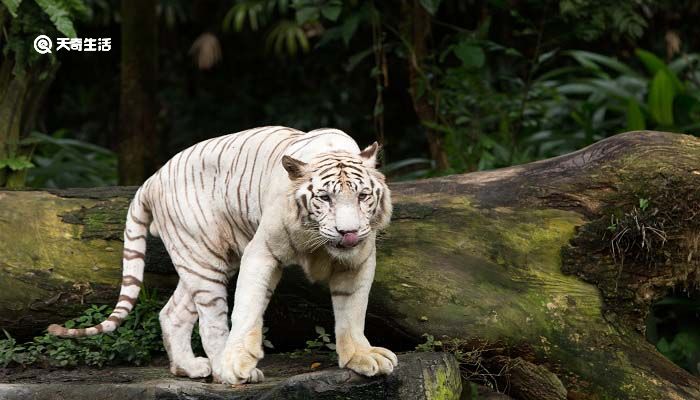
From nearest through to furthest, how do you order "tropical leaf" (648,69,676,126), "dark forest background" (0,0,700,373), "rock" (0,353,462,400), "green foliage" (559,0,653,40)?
"rock" (0,353,462,400), "dark forest background" (0,0,700,373), "green foliage" (559,0,653,40), "tropical leaf" (648,69,676,126)

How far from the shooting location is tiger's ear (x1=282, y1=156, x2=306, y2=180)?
3844mm

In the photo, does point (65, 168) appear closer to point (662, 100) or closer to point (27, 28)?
point (27, 28)

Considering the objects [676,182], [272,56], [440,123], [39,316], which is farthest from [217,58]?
[676,182]

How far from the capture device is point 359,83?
13.2 m

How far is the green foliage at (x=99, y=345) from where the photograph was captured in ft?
16.1

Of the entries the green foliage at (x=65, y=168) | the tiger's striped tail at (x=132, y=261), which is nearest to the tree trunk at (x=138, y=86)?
the green foliage at (x=65, y=168)

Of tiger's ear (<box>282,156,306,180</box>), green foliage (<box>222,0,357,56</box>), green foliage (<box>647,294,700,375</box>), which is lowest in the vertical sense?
green foliage (<box>647,294,700,375</box>)

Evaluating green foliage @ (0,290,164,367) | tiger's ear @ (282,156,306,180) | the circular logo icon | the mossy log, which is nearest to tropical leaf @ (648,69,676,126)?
the mossy log

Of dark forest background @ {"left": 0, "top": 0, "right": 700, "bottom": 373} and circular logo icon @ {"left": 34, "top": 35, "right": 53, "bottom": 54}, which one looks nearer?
circular logo icon @ {"left": 34, "top": 35, "right": 53, "bottom": 54}

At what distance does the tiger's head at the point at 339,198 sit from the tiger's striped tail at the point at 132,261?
126cm

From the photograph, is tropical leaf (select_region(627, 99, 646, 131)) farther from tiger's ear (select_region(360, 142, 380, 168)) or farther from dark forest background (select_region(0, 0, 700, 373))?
tiger's ear (select_region(360, 142, 380, 168))

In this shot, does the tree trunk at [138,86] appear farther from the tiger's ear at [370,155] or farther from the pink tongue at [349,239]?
the pink tongue at [349,239]

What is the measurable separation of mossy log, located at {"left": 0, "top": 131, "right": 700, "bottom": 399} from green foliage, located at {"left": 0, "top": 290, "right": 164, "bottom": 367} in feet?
0.41

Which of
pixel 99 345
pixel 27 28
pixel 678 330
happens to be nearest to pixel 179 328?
pixel 99 345
